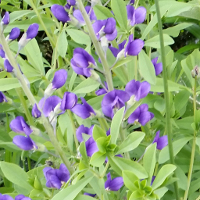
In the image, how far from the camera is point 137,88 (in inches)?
24.8

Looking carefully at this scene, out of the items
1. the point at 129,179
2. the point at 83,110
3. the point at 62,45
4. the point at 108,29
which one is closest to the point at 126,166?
the point at 129,179

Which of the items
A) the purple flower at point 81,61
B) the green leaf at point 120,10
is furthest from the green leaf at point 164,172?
the green leaf at point 120,10

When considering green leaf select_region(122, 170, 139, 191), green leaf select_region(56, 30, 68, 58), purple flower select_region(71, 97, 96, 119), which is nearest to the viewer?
green leaf select_region(122, 170, 139, 191)

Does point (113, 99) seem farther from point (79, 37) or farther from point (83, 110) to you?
point (79, 37)

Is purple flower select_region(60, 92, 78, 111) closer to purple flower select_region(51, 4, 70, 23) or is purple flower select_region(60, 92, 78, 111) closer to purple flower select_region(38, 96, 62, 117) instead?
purple flower select_region(38, 96, 62, 117)

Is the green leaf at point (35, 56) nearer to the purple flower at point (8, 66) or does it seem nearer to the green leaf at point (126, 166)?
the purple flower at point (8, 66)

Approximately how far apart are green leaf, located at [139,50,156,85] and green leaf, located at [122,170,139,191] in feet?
0.63

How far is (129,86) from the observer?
0.63 metres

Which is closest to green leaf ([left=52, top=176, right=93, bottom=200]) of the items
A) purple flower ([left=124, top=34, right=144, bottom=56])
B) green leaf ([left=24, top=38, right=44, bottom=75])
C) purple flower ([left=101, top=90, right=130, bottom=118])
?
purple flower ([left=101, top=90, right=130, bottom=118])

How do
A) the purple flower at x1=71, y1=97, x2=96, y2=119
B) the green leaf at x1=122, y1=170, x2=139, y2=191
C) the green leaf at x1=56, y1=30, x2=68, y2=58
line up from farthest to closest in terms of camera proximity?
the green leaf at x1=56, y1=30, x2=68, y2=58 → the purple flower at x1=71, y1=97, x2=96, y2=119 → the green leaf at x1=122, y1=170, x2=139, y2=191

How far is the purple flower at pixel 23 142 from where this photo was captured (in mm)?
589

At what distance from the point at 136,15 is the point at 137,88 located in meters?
0.16

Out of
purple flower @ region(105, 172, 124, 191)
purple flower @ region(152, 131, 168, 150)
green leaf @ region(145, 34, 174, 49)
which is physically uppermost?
green leaf @ region(145, 34, 174, 49)

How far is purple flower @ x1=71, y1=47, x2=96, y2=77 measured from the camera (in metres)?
0.60
